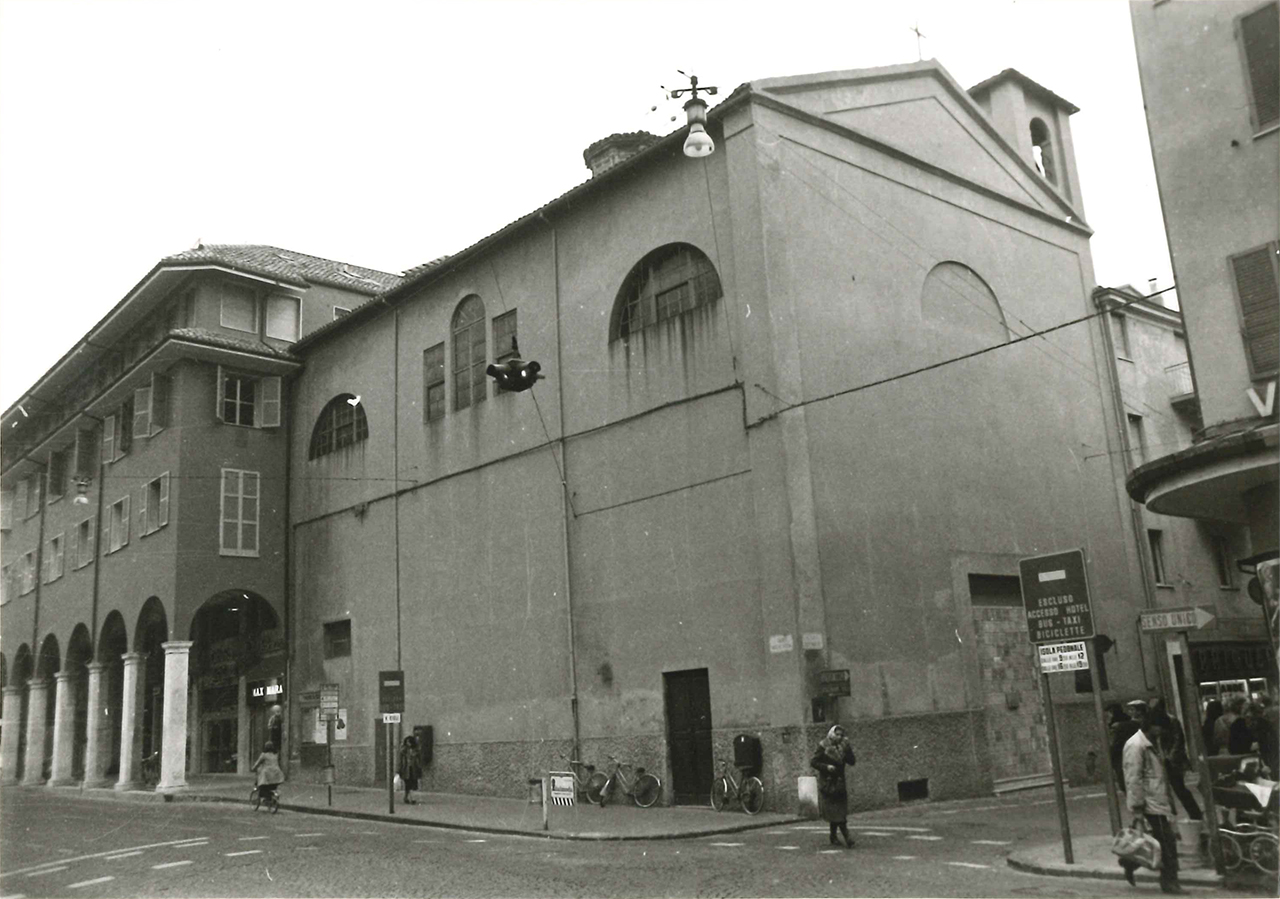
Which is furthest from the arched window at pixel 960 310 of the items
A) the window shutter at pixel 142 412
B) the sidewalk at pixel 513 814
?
the window shutter at pixel 142 412

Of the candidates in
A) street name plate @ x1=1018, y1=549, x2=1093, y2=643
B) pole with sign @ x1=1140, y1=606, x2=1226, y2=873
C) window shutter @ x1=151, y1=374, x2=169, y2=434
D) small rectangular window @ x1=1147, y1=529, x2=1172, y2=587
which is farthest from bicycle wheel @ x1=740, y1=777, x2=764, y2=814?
window shutter @ x1=151, y1=374, x2=169, y2=434

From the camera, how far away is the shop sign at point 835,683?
17625 mm

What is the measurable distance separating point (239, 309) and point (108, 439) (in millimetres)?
6334

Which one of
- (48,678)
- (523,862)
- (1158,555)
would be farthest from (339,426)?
(1158,555)

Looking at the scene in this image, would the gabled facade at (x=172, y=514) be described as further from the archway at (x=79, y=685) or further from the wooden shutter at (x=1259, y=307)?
Result: the wooden shutter at (x=1259, y=307)

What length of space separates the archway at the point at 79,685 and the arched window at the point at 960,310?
25.9m

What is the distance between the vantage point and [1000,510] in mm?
22312

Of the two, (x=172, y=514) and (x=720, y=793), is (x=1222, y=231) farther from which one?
(x=172, y=514)

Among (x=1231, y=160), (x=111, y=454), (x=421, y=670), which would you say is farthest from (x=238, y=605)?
(x=1231, y=160)

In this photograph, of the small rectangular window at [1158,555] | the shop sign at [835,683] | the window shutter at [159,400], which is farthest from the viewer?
the window shutter at [159,400]

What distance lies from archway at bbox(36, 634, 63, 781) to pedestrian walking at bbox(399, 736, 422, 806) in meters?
20.3

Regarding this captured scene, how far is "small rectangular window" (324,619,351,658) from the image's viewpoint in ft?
93.7

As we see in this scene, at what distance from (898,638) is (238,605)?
2114 centimetres

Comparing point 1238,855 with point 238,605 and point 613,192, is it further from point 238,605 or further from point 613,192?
→ point 238,605
